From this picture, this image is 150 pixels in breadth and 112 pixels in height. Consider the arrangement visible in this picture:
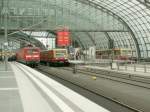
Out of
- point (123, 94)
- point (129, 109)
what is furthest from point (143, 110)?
point (123, 94)

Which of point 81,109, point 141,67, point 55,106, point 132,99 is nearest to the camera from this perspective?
point 81,109

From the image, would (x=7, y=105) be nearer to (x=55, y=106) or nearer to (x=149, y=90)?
(x=55, y=106)

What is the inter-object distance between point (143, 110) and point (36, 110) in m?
5.82

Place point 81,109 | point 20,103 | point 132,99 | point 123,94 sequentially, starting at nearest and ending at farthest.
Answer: point 81,109, point 20,103, point 132,99, point 123,94

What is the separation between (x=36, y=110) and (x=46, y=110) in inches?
12.0

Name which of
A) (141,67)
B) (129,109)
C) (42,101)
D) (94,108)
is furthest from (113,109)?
(141,67)

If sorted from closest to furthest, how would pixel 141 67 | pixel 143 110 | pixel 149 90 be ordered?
pixel 143 110, pixel 149 90, pixel 141 67

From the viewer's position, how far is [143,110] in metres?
16.7

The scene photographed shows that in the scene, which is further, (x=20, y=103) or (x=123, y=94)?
(x=123, y=94)

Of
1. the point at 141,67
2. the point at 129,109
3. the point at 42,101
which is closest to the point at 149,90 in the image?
the point at 129,109

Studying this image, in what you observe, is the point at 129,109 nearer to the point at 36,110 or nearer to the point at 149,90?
the point at 36,110

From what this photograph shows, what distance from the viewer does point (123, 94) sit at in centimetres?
2381

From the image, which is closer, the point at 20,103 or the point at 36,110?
the point at 36,110

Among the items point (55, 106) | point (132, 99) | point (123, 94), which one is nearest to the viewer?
point (55, 106)
